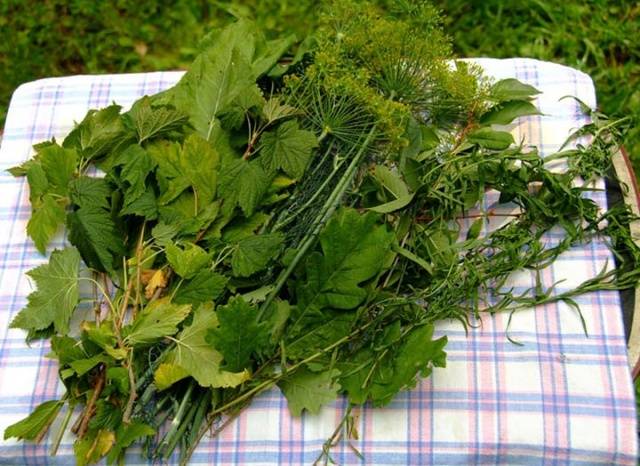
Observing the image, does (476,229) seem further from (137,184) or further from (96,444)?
(96,444)

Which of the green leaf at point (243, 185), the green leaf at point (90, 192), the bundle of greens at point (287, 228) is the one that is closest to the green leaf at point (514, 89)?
the bundle of greens at point (287, 228)

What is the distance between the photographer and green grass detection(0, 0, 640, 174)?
6.77 feet

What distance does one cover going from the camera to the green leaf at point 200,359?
106cm

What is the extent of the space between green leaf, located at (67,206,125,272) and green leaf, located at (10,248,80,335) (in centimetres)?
4

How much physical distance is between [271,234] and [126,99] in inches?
19.8

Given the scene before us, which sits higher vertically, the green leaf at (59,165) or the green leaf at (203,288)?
the green leaf at (59,165)

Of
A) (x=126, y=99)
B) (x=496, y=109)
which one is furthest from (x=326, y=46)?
(x=126, y=99)

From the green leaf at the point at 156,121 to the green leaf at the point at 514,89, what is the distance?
53cm

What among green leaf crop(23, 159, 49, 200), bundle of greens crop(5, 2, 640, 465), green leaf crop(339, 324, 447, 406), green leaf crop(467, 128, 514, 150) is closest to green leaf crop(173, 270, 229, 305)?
bundle of greens crop(5, 2, 640, 465)

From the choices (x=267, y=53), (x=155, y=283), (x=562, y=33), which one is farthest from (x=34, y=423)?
(x=562, y=33)

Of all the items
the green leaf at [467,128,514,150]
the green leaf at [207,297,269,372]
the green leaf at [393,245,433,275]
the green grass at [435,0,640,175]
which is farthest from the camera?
the green grass at [435,0,640,175]

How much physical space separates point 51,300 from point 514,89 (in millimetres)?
829

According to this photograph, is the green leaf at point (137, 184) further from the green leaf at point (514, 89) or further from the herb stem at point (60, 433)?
the green leaf at point (514, 89)

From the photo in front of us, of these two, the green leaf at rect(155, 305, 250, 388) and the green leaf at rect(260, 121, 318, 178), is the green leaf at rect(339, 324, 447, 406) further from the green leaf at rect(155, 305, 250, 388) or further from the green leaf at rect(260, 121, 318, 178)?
the green leaf at rect(260, 121, 318, 178)
